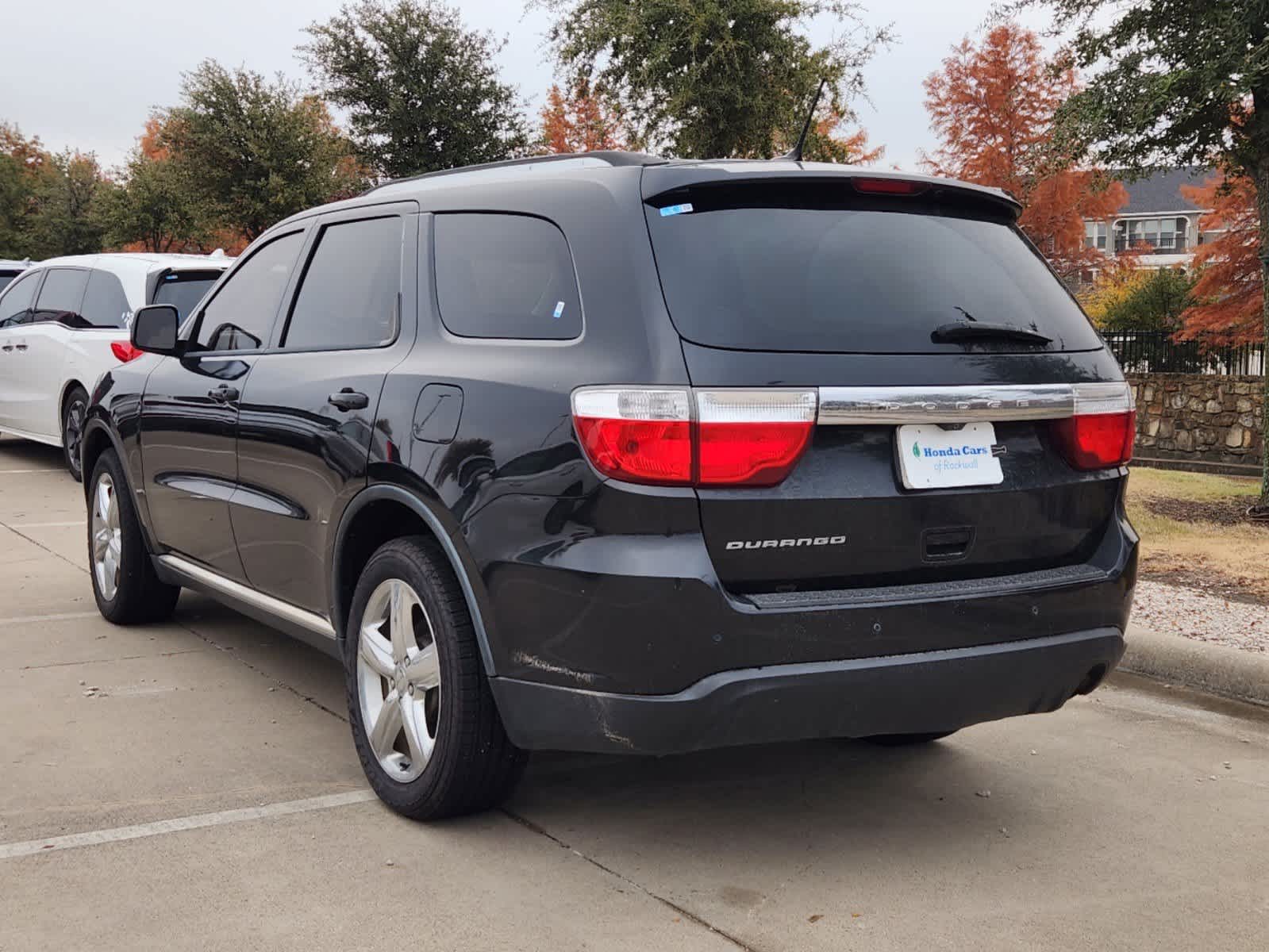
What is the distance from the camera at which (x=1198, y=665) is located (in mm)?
5797

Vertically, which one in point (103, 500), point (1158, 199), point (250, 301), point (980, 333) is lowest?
point (103, 500)

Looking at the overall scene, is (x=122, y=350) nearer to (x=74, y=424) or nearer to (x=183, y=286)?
(x=183, y=286)

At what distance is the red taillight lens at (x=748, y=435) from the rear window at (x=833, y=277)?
146 millimetres

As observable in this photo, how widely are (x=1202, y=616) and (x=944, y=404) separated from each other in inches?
146

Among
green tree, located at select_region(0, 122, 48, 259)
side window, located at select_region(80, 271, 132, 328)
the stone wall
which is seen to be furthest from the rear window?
green tree, located at select_region(0, 122, 48, 259)

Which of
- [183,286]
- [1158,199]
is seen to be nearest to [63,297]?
[183,286]

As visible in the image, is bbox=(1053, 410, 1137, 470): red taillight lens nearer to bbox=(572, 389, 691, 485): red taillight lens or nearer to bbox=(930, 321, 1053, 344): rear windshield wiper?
bbox=(930, 321, 1053, 344): rear windshield wiper

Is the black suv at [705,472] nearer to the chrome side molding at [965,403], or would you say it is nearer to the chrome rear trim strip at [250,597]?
the chrome side molding at [965,403]

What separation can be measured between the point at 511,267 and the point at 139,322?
2.23 m

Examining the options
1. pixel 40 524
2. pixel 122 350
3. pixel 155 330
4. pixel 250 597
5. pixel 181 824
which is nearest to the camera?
pixel 181 824

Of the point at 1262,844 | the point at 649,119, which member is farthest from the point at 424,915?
the point at 649,119

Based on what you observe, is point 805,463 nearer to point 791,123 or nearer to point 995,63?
point 791,123

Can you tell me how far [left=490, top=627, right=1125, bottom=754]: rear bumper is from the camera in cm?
329

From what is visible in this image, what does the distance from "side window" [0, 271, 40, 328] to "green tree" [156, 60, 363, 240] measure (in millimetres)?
16627
